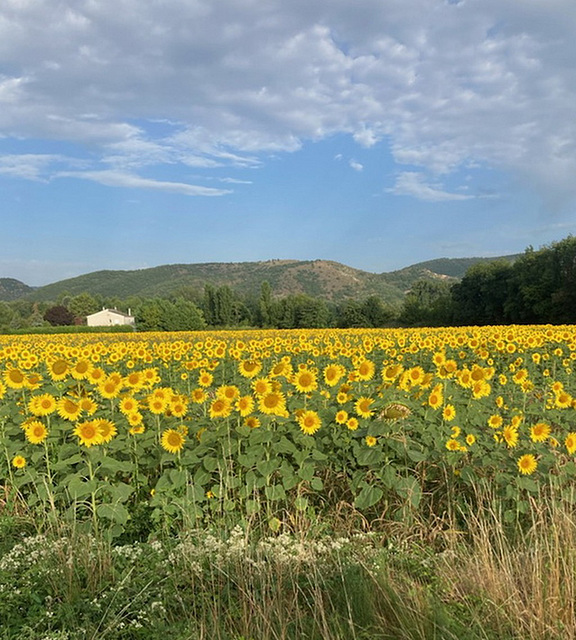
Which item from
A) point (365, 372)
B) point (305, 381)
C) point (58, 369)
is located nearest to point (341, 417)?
point (305, 381)

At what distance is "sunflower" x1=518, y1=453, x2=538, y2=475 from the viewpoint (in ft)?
13.0

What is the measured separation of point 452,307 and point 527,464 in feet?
236

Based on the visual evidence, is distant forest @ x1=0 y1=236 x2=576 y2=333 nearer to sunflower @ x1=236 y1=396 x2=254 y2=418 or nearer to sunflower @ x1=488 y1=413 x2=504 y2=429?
sunflower @ x1=488 y1=413 x2=504 y2=429

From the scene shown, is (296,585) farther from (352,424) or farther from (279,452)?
(352,424)

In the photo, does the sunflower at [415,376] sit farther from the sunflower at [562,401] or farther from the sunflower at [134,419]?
the sunflower at [134,419]

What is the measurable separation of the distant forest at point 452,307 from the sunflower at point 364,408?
189ft

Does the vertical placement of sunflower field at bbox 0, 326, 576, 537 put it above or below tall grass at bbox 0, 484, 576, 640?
above

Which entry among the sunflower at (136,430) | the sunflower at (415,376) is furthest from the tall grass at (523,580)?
the sunflower at (136,430)

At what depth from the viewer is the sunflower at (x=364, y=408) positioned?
4.35 metres

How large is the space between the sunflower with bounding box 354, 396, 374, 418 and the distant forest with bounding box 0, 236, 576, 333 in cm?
5750

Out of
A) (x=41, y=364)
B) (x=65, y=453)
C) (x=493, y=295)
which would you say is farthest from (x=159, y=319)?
(x=65, y=453)

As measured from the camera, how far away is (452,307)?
2852 inches

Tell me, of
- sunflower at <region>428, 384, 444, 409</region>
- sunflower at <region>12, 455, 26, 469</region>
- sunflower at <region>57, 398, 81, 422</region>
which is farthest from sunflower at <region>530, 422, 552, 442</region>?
sunflower at <region>12, 455, 26, 469</region>

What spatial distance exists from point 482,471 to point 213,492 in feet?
7.62
